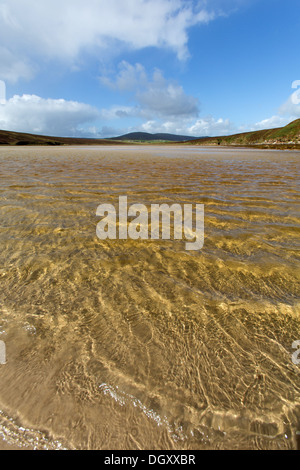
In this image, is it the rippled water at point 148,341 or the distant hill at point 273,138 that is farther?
the distant hill at point 273,138

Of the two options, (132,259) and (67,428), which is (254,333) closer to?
(67,428)

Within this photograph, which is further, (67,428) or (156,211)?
(156,211)

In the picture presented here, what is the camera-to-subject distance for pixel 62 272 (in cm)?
309

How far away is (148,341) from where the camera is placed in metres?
2.07

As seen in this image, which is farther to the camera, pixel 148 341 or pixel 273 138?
pixel 273 138

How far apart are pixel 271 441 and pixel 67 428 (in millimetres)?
1291

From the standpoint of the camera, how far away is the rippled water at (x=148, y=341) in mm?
1464

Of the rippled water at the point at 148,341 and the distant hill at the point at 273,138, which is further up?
the distant hill at the point at 273,138

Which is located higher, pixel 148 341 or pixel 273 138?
pixel 273 138

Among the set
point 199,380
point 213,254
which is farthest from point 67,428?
point 213,254

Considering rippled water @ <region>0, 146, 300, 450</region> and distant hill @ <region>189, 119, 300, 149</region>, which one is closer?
rippled water @ <region>0, 146, 300, 450</region>

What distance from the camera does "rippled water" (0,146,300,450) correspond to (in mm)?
1464

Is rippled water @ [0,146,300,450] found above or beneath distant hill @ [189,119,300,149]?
beneath
